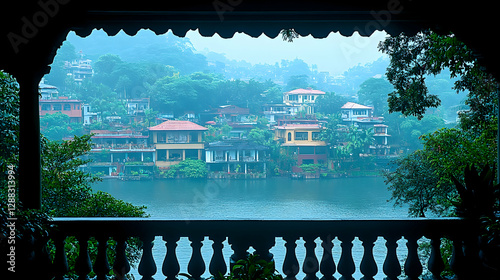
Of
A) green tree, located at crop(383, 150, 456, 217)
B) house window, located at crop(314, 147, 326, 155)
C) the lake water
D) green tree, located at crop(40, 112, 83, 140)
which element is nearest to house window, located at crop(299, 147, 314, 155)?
house window, located at crop(314, 147, 326, 155)

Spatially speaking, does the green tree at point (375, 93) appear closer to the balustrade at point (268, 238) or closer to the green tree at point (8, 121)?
the green tree at point (8, 121)

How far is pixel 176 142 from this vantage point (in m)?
32.4

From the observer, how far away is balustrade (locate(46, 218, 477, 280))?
2.04 m

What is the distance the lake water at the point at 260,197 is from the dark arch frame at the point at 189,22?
25.1m

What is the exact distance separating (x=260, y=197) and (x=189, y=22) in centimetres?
2892

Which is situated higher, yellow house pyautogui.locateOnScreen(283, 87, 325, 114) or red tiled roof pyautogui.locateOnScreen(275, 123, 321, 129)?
yellow house pyautogui.locateOnScreen(283, 87, 325, 114)

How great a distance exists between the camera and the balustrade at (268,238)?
2039 millimetres

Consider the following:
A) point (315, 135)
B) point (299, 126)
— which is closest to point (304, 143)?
point (315, 135)

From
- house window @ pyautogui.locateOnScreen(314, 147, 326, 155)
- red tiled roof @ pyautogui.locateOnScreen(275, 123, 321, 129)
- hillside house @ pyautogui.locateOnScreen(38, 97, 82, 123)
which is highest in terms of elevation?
hillside house @ pyautogui.locateOnScreen(38, 97, 82, 123)

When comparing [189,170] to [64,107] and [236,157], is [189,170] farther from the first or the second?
Answer: [64,107]

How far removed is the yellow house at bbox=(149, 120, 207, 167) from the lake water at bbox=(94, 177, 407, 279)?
1759mm

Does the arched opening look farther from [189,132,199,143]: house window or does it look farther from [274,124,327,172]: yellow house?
[274,124,327,172]: yellow house

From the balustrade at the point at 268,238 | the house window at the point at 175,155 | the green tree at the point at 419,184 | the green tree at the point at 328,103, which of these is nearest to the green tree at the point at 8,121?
the balustrade at the point at 268,238

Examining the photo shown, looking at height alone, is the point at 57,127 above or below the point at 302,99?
below
